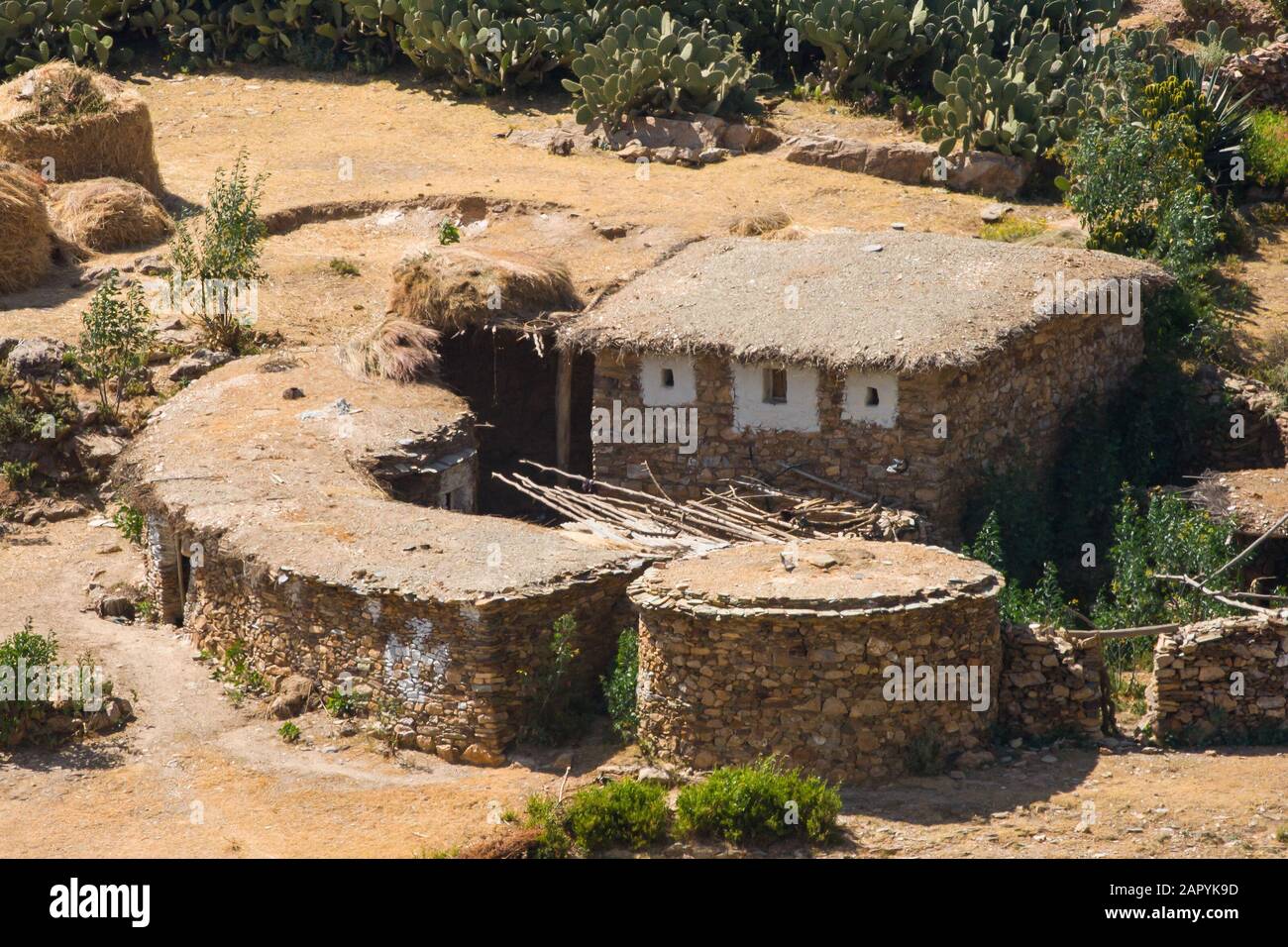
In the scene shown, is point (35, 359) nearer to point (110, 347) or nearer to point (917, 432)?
point (110, 347)

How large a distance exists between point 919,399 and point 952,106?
8303mm

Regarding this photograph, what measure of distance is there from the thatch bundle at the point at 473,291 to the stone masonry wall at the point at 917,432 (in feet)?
5.58

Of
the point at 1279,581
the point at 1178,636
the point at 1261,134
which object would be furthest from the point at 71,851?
the point at 1261,134

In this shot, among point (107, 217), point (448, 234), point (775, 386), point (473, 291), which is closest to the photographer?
point (775, 386)

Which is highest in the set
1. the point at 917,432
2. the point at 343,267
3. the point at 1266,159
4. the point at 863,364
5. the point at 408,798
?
the point at 1266,159

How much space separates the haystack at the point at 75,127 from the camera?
2520 centimetres

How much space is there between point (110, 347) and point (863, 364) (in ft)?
26.8

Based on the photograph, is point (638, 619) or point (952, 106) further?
point (952, 106)

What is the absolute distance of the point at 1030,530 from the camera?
18.8 m

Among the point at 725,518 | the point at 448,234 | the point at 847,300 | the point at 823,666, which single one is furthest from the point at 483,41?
the point at 823,666

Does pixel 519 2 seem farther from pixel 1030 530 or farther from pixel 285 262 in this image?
pixel 1030 530

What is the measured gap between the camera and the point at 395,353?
802 inches

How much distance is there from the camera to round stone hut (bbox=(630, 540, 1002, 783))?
14398 mm

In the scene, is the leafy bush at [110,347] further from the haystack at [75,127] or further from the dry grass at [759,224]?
the dry grass at [759,224]
